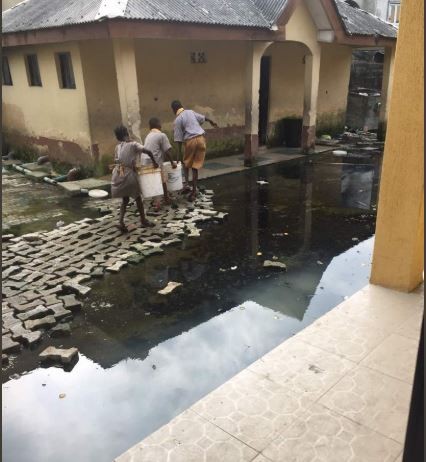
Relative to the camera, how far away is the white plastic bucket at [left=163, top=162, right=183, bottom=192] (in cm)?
809

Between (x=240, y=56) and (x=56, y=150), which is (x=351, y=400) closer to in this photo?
(x=56, y=150)

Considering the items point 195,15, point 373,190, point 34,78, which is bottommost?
point 373,190

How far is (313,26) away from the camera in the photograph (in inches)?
483

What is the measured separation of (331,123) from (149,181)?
40.0ft

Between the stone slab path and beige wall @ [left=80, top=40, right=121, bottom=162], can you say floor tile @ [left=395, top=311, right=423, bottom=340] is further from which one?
beige wall @ [left=80, top=40, right=121, bottom=162]

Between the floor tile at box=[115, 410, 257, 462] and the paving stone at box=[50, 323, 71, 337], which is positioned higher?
the floor tile at box=[115, 410, 257, 462]

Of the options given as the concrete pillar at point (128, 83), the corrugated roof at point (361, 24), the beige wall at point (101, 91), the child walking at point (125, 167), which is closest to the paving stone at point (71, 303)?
the child walking at point (125, 167)

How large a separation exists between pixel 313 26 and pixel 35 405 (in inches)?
484

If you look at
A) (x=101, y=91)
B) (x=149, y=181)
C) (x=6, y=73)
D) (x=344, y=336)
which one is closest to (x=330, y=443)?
(x=344, y=336)

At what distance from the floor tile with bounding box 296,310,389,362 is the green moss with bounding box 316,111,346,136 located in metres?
13.9

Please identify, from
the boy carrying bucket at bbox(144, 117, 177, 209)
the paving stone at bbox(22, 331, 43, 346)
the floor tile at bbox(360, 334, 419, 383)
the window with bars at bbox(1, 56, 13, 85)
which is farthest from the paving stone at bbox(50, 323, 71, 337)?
the window with bars at bbox(1, 56, 13, 85)

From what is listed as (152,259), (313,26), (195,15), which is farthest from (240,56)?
(152,259)

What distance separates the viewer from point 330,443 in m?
2.74

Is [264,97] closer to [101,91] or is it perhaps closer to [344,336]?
[101,91]
